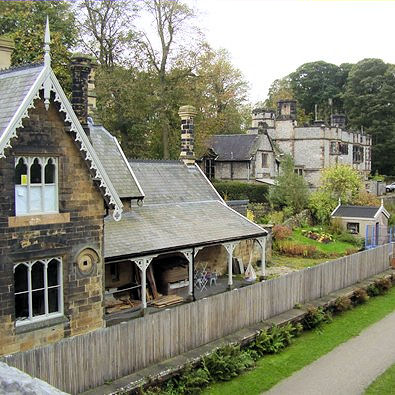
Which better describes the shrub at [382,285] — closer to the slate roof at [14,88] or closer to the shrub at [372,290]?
the shrub at [372,290]

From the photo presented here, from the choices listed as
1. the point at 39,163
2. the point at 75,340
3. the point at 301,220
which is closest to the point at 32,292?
the point at 75,340

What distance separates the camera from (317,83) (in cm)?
8850

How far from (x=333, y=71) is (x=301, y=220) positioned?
61289mm

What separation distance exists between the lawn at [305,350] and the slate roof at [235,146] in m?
25.9

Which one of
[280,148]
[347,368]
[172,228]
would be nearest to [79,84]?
[172,228]

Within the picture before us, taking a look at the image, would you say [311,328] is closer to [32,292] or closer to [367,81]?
[32,292]

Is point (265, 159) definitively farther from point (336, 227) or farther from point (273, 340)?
point (273, 340)

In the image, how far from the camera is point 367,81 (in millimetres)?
75812

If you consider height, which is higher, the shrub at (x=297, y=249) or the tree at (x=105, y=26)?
the tree at (x=105, y=26)

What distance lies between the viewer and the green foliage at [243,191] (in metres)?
41.0

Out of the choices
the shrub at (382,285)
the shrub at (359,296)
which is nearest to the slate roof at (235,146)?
the shrub at (382,285)

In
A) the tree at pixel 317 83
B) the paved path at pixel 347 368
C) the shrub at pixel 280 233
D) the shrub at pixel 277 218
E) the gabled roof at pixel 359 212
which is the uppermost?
the tree at pixel 317 83

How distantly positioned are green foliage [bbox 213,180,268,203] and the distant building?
5452 millimetres

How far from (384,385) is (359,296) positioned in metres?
8.34
